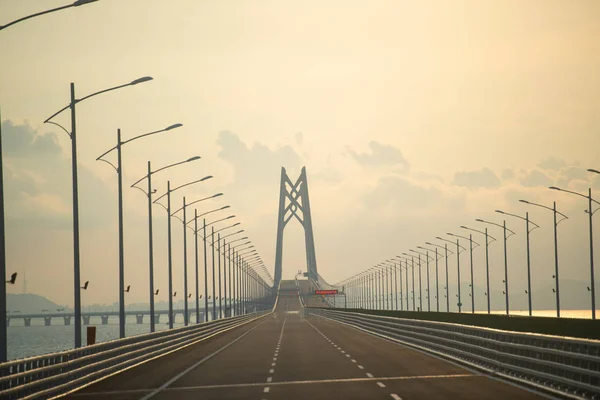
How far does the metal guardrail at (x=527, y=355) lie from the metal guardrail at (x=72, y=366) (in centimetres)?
1143

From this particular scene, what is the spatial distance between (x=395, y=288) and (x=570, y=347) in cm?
17430

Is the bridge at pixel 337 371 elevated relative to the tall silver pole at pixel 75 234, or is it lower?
lower

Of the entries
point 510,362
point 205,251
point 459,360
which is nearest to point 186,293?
point 205,251

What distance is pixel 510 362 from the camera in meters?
30.7

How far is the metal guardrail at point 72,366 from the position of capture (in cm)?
2267

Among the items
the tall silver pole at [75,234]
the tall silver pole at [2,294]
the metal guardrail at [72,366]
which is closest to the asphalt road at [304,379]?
the metal guardrail at [72,366]

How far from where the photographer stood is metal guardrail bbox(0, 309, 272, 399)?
74.4ft

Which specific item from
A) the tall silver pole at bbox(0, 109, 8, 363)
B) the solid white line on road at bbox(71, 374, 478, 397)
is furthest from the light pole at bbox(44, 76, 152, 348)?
the tall silver pole at bbox(0, 109, 8, 363)

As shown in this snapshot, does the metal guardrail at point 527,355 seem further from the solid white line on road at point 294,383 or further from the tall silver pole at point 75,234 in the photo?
the tall silver pole at point 75,234

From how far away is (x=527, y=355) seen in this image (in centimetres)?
2861

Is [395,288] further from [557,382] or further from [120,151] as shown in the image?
[557,382]

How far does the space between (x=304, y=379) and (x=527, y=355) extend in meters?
6.47

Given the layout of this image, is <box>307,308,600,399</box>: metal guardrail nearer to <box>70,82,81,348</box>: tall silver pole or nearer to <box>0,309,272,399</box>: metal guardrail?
<box>0,309,272,399</box>: metal guardrail

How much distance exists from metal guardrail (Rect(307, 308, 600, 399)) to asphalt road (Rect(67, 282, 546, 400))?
68 centimetres
